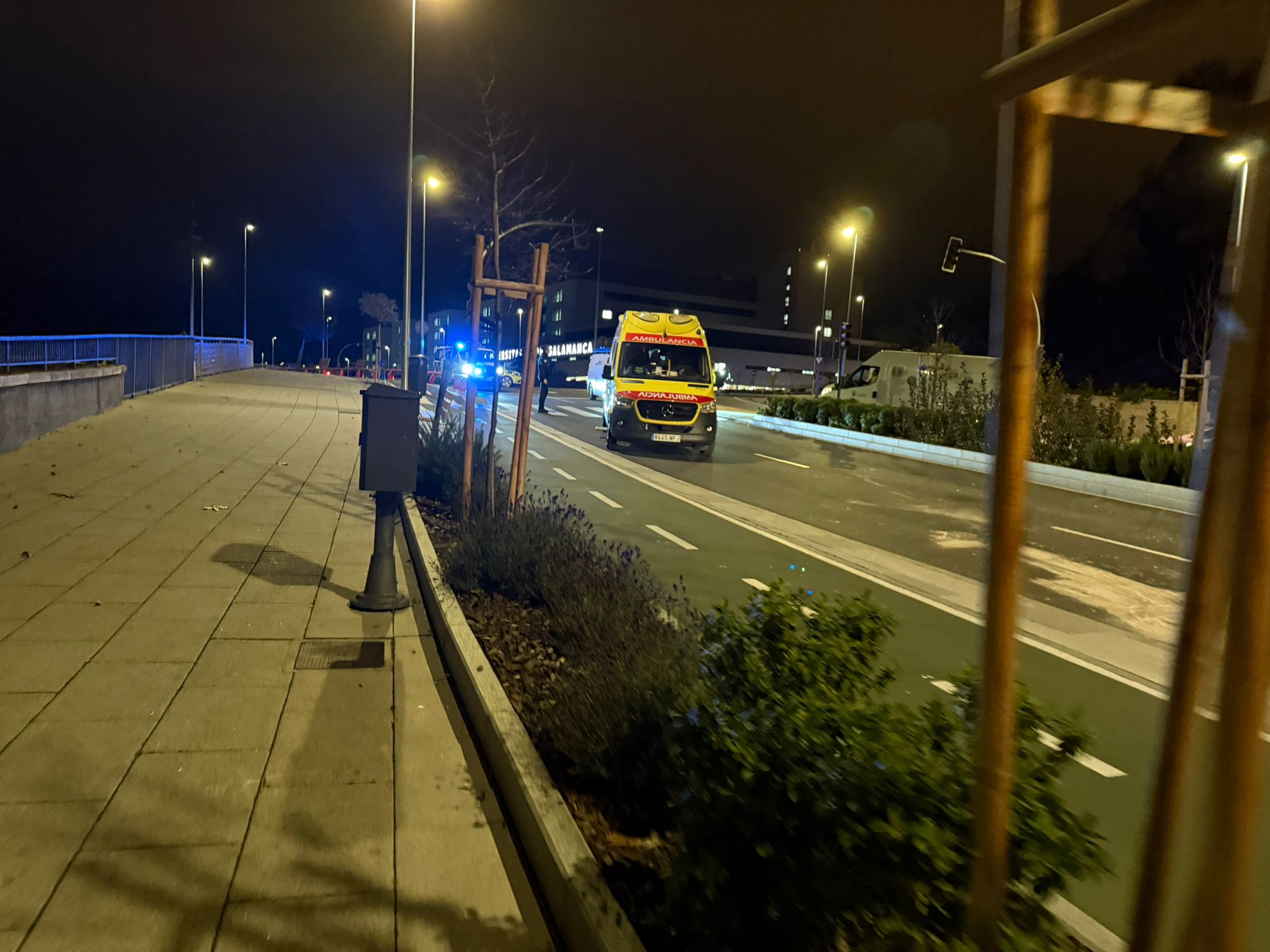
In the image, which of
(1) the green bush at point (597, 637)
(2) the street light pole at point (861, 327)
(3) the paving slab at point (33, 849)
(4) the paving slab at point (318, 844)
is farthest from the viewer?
(2) the street light pole at point (861, 327)

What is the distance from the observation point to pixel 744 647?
11.1 feet

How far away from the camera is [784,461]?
21.5 m

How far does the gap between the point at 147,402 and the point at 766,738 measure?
2505 cm

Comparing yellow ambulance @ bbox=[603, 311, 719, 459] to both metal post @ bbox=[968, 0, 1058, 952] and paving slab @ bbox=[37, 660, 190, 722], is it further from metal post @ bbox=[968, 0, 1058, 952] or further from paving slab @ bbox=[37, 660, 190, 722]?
metal post @ bbox=[968, 0, 1058, 952]

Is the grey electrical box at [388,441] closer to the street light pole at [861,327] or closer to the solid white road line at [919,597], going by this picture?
the solid white road line at [919,597]

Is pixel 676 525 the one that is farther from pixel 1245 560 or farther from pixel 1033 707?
pixel 1245 560

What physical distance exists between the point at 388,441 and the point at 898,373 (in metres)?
30.8

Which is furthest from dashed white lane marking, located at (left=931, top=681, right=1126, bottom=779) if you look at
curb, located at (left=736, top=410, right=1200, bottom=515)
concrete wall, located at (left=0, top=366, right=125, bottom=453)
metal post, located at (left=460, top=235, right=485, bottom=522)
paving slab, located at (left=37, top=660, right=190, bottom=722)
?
concrete wall, located at (left=0, top=366, right=125, bottom=453)

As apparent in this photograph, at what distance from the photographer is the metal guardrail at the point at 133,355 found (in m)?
15.4

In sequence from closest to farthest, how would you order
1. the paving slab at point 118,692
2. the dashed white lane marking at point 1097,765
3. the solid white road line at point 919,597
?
the paving slab at point 118,692 → the dashed white lane marking at point 1097,765 → the solid white road line at point 919,597

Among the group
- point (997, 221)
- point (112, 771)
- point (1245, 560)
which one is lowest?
point (112, 771)

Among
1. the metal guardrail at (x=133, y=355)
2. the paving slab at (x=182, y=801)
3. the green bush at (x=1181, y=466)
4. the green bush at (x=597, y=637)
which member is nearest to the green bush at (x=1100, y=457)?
the green bush at (x=1181, y=466)

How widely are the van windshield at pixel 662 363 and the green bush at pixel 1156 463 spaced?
364 inches

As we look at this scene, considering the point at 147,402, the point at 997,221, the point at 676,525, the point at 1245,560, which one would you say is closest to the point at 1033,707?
Result: the point at 1245,560
